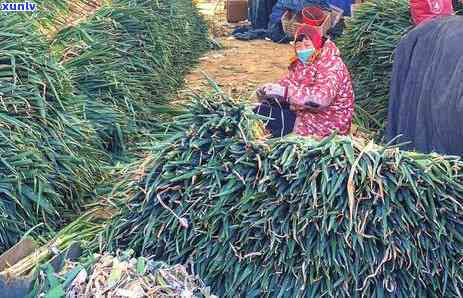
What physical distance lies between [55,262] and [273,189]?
891 millimetres

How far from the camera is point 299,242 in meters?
2.49

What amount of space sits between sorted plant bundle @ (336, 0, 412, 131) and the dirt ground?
1013mm

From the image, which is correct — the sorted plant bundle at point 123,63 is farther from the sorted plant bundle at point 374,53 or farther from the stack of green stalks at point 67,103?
the sorted plant bundle at point 374,53

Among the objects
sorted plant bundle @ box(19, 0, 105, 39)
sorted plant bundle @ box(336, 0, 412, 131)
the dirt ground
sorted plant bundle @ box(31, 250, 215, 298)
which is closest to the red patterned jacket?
sorted plant bundle @ box(336, 0, 412, 131)

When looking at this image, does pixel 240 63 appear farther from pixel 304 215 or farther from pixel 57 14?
pixel 304 215

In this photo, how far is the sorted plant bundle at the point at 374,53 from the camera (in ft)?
16.2

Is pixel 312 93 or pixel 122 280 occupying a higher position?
pixel 312 93

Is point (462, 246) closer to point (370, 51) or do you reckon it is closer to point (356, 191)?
point (356, 191)

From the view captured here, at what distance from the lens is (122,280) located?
2.46 metres

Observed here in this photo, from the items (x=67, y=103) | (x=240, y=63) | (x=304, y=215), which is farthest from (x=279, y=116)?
(x=240, y=63)

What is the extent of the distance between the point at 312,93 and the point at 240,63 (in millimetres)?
4170

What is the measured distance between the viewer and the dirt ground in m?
6.85

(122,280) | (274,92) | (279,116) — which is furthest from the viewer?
Result: (279,116)

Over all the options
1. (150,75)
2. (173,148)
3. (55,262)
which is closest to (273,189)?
(173,148)
